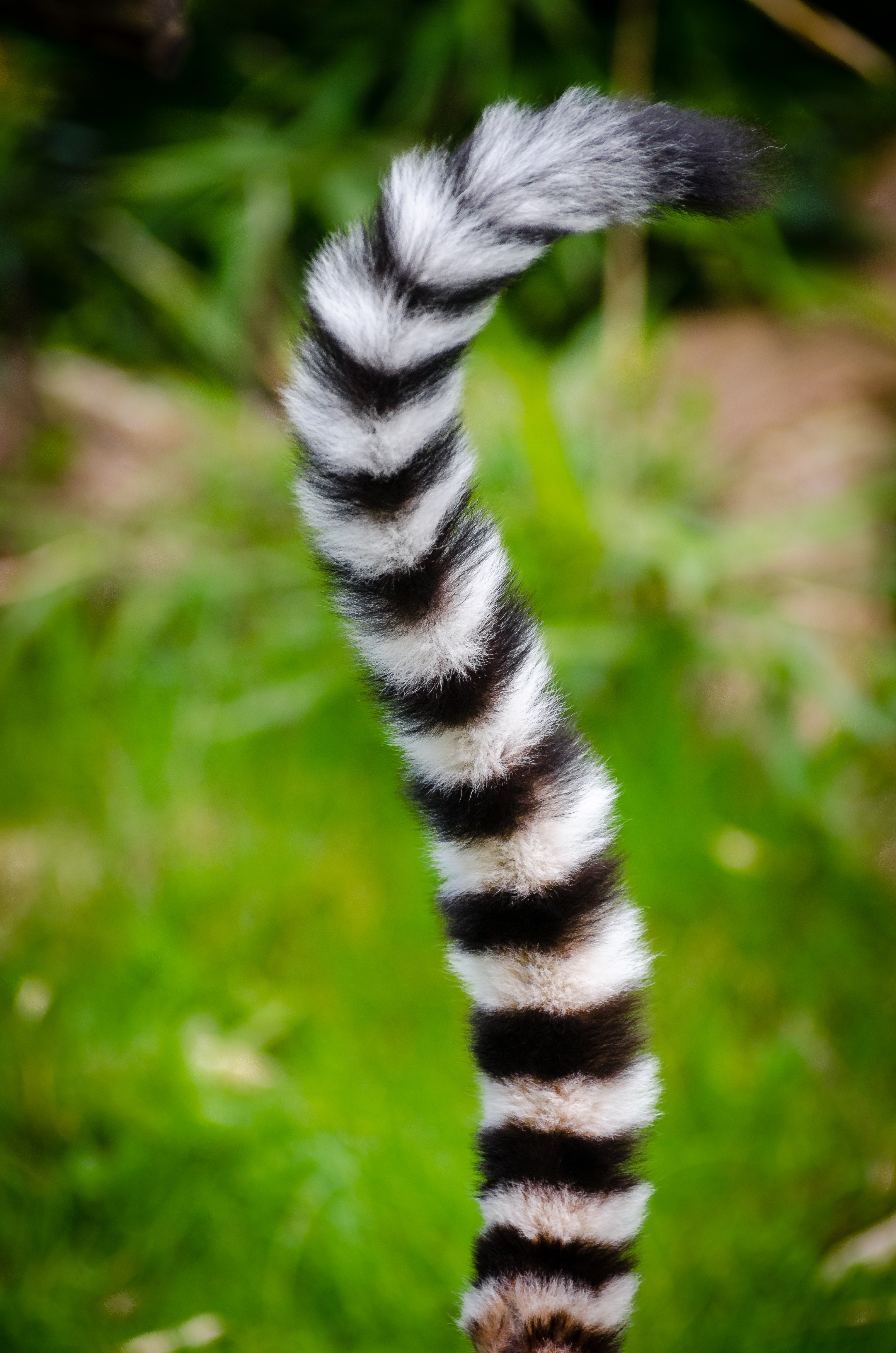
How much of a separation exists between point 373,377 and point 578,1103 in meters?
0.43

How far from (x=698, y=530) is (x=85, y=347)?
1.54m

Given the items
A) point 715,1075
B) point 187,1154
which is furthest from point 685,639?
point 187,1154

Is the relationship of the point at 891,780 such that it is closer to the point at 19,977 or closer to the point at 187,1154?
the point at 187,1154

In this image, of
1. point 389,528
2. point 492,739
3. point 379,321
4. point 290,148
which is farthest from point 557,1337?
point 290,148

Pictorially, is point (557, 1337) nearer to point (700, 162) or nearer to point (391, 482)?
point (391, 482)

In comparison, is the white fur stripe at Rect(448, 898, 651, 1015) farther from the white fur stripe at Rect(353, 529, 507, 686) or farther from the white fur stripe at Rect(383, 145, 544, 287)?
the white fur stripe at Rect(383, 145, 544, 287)

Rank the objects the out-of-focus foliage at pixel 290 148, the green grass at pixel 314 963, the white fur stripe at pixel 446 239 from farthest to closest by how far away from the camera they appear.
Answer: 1. the out-of-focus foliage at pixel 290 148
2. the green grass at pixel 314 963
3. the white fur stripe at pixel 446 239

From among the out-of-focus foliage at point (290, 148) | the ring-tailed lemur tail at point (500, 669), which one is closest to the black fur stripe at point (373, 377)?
the ring-tailed lemur tail at point (500, 669)

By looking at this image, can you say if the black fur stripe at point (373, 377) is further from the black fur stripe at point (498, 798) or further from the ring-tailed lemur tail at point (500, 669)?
the black fur stripe at point (498, 798)

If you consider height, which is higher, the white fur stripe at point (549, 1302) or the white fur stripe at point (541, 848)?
the white fur stripe at point (541, 848)

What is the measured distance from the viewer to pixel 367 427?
1.83 feet

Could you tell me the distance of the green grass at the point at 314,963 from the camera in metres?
1.12

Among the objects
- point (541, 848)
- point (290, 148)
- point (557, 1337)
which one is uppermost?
point (290, 148)

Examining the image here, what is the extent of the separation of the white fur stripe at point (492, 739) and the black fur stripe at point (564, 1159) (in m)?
0.22
